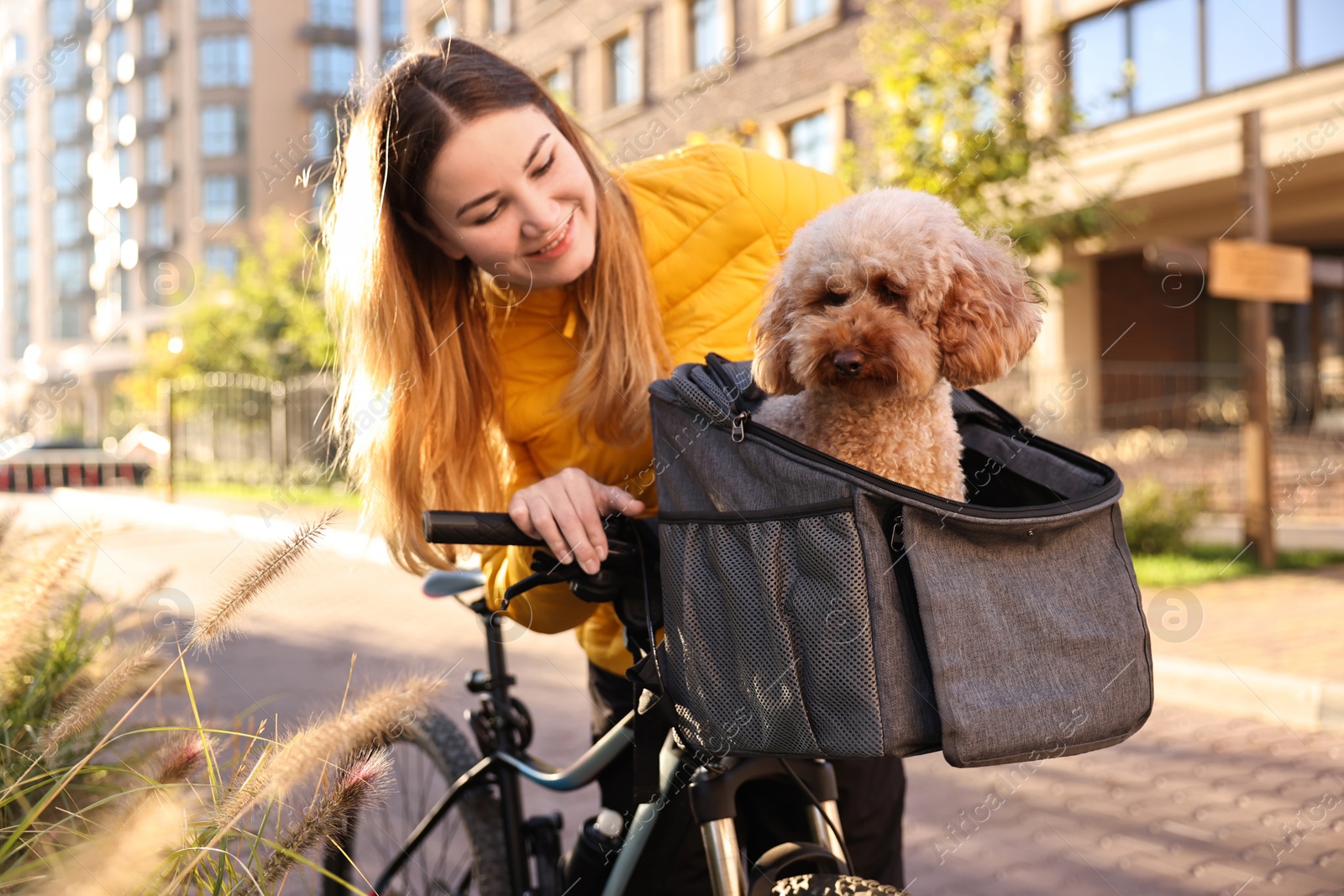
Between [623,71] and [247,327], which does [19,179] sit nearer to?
[247,327]

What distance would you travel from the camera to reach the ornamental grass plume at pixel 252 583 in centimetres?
138

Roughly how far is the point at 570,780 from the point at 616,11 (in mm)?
23082

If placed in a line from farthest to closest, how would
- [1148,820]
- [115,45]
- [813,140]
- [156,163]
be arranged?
[115,45] → [156,163] → [813,140] → [1148,820]

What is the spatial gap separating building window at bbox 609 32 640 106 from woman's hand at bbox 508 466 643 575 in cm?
2208

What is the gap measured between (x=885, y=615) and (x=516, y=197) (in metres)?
1.18

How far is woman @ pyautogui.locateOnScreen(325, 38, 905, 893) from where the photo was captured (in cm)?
204

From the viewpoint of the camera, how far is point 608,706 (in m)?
2.38

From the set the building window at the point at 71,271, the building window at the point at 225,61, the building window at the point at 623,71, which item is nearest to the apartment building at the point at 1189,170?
the building window at the point at 623,71

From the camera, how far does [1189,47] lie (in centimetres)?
1384

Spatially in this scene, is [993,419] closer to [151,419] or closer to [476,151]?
[476,151]

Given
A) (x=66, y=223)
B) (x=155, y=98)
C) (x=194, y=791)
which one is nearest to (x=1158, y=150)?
(x=194, y=791)

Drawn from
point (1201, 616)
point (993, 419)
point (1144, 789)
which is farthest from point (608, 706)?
point (1201, 616)

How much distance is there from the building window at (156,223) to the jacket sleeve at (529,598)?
6502 cm

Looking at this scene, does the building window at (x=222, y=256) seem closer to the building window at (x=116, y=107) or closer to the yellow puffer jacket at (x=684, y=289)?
the building window at (x=116, y=107)
